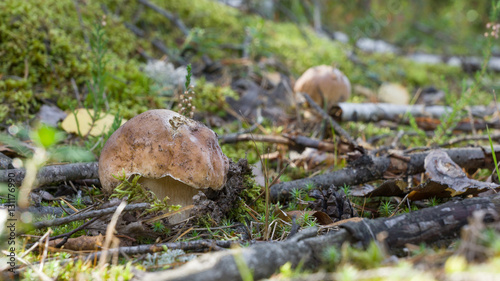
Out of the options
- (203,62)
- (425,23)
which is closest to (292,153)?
(203,62)

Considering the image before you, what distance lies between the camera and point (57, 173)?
2559 mm

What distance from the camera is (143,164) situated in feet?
6.72

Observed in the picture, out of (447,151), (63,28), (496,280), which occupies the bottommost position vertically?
(447,151)

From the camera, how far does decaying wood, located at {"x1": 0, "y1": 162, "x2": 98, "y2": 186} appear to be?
7.81ft

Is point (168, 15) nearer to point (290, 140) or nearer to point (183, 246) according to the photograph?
point (290, 140)

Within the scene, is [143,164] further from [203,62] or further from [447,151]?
[203,62]

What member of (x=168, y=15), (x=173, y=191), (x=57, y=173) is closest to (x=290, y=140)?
(x=173, y=191)

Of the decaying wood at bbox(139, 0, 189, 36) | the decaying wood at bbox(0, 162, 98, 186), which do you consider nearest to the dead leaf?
the decaying wood at bbox(0, 162, 98, 186)

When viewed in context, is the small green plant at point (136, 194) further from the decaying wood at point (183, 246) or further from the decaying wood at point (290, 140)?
the decaying wood at point (290, 140)

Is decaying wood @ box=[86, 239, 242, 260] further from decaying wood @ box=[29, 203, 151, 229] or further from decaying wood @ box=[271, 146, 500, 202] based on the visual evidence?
decaying wood @ box=[271, 146, 500, 202]

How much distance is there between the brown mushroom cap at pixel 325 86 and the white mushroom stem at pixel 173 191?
127 inches

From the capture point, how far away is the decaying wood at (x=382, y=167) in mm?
2828

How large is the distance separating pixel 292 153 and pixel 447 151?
140cm

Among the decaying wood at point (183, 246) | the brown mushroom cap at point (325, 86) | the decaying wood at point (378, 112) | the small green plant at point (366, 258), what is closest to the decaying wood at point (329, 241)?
the small green plant at point (366, 258)
